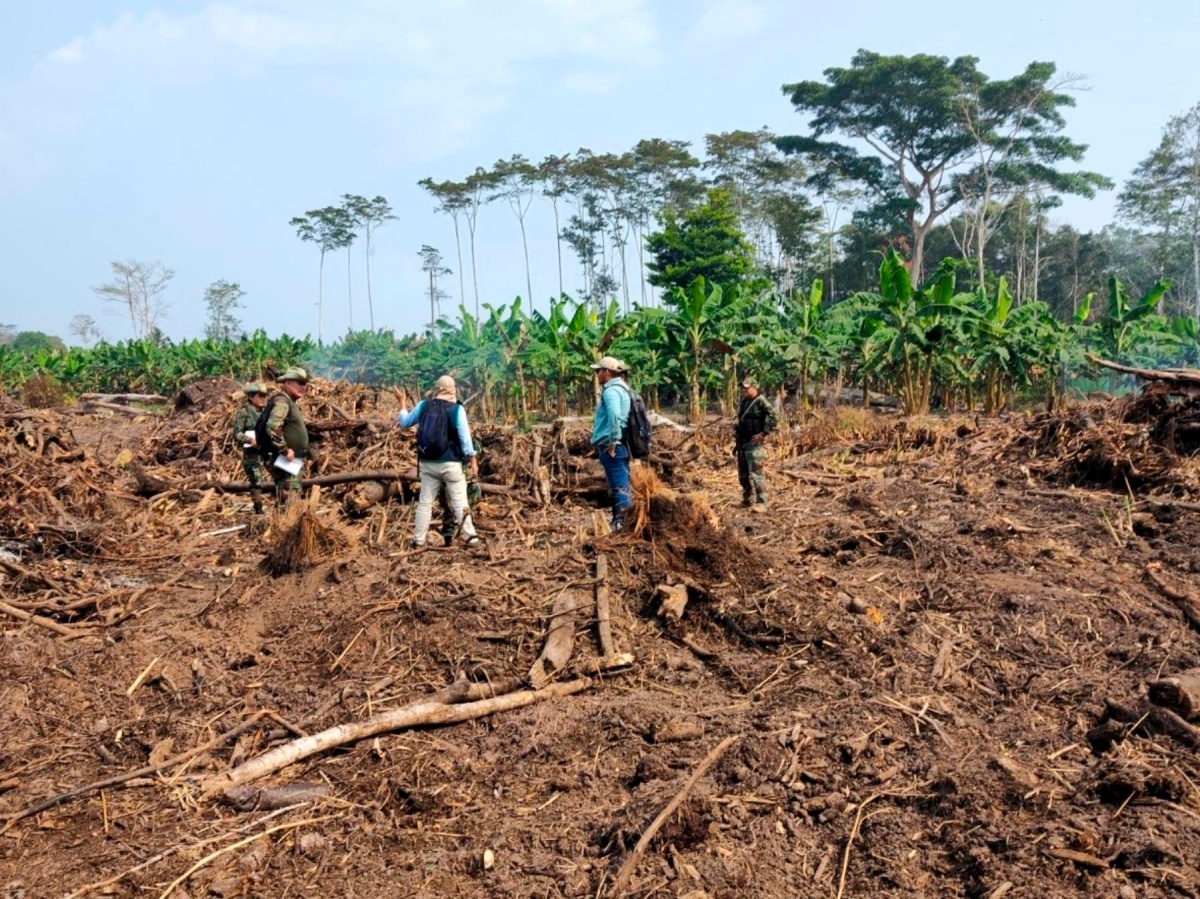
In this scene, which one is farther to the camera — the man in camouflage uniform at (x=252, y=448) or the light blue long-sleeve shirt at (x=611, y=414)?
the man in camouflage uniform at (x=252, y=448)

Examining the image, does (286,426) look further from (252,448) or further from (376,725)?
(376,725)

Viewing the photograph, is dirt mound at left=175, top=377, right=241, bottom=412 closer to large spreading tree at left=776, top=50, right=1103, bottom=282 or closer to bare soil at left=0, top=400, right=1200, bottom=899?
bare soil at left=0, top=400, right=1200, bottom=899

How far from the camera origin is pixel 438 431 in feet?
24.1

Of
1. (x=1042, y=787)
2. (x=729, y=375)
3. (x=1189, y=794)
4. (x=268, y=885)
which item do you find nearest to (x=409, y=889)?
(x=268, y=885)

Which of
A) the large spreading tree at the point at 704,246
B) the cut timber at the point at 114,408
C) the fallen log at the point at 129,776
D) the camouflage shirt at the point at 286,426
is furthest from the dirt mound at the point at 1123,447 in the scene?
the large spreading tree at the point at 704,246

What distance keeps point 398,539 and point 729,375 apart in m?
13.4

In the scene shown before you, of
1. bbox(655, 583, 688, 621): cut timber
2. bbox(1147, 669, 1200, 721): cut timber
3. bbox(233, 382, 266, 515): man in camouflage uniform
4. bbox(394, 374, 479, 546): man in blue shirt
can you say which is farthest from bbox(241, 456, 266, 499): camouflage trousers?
bbox(1147, 669, 1200, 721): cut timber

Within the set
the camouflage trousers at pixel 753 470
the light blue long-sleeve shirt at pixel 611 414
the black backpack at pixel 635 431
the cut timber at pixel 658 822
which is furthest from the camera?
the camouflage trousers at pixel 753 470

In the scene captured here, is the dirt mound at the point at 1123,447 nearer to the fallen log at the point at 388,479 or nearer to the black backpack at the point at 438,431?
the fallen log at the point at 388,479

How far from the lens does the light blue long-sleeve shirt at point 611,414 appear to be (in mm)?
7934

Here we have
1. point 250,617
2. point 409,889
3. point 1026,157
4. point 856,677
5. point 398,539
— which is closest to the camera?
point 409,889

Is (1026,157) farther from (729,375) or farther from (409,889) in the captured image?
(409,889)

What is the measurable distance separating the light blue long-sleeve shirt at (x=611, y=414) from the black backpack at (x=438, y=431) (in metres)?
1.30

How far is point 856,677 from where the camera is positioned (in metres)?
5.10
